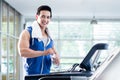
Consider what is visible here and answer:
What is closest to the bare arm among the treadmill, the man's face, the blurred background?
the man's face

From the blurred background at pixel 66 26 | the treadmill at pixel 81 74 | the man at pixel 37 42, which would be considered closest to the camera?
the treadmill at pixel 81 74

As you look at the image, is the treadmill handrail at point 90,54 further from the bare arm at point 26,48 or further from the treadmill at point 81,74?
the bare arm at point 26,48

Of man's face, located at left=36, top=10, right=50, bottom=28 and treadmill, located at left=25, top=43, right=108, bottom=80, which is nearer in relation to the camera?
treadmill, located at left=25, top=43, right=108, bottom=80

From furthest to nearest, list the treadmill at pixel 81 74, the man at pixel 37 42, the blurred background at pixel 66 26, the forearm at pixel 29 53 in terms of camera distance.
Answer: the blurred background at pixel 66 26 < the man at pixel 37 42 < the forearm at pixel 29 53 < the treadmill at pixel 81 74

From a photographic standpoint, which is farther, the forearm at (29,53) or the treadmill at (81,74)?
the forearm at (29,53)

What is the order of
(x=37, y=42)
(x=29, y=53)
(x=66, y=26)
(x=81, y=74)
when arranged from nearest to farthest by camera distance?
(x=81, y=74)
(x=29, y=53)
(x=37, y=42)
(x=66, y=26)

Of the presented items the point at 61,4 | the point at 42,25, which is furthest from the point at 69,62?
the point at 42,25

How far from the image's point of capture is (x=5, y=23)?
291 inches

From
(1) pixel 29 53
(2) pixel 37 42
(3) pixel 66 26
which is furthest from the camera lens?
(3) pixel 66 26

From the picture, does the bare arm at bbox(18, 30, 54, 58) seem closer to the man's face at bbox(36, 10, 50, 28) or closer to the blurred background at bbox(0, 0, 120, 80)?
the man's face at bbox(36, 10, 50, 28)

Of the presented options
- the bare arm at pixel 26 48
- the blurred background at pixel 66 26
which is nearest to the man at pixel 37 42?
the bare arm at pixel 26 48

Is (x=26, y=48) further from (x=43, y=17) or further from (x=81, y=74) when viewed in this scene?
(x=81, y=74)

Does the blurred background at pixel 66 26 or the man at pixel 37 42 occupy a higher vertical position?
the blurred background at pixel 66 26

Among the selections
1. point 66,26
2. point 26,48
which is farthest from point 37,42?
point 66,26
